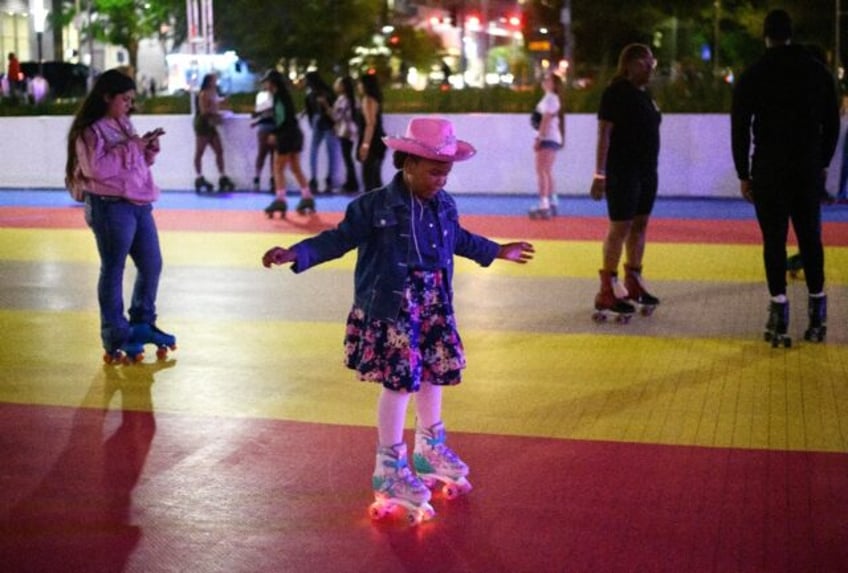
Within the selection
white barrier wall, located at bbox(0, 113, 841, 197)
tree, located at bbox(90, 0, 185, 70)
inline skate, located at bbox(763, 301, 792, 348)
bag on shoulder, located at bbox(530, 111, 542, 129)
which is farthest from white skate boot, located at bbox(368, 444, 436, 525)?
tree, located at bbox(90, 0, 185, 70)

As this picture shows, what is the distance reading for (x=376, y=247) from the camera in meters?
5.51

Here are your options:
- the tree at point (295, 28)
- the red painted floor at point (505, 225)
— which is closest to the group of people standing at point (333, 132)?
the red painted floor at point (505, 225)

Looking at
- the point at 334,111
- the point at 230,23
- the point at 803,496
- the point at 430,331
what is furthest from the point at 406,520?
the point at 230,23

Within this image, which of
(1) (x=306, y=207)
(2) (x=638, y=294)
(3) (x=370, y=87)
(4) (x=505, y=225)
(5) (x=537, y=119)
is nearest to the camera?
(2) (x=638, y=294)

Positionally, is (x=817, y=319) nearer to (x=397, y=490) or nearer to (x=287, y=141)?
(x=397, y=490)

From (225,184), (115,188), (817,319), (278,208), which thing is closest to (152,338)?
(115,188)

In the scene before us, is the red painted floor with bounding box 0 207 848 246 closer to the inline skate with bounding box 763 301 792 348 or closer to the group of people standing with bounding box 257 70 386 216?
the group of people standing with bounding box 257 70 386 216

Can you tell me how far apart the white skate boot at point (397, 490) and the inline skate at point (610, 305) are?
14.5 ft

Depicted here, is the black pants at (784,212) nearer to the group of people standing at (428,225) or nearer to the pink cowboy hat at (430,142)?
the group of people standing at (428,225)

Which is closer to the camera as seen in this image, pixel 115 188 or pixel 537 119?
pixel 115 188

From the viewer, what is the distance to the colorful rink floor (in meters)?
5.11

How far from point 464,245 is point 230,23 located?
97.2 ft

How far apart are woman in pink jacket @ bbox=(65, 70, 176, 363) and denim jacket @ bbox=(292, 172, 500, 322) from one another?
3.07 metres

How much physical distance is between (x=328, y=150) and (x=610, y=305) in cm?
1193
